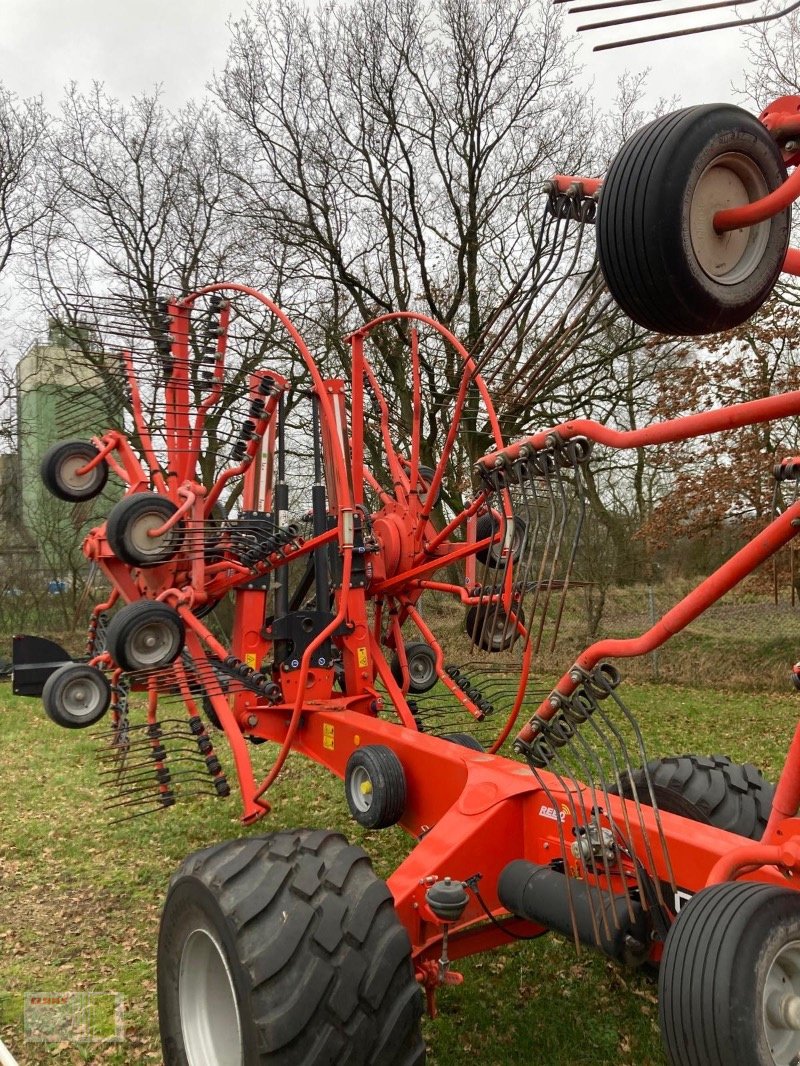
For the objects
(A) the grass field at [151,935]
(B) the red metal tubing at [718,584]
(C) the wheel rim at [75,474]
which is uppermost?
(C) the wheel rim at [75,474]

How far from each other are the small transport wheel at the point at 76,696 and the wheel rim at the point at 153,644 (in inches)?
61.3

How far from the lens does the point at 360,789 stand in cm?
404

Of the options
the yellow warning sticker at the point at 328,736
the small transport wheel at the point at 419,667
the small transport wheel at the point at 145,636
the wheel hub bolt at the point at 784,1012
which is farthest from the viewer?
the small transport wheel at the point at 419,667

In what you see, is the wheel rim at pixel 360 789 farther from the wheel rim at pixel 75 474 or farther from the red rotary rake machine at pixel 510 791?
the wheel rim at pixel 75 474

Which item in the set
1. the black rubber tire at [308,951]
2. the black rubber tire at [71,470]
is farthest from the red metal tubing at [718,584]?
the black rubber tire at [71,470]

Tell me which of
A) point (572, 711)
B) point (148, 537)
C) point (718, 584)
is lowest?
point (572, 711)

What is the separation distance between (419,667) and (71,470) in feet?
10.0

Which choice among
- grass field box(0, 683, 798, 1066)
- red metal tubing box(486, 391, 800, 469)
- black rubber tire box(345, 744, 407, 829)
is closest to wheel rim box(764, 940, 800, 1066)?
red metal tubing box(486, 391, 800, 469)

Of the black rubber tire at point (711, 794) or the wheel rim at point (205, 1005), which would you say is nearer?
the wheel rim at point (205, 1005)

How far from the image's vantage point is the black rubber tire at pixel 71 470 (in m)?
6.91

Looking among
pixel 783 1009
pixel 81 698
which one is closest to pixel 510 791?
pixel 783 1009

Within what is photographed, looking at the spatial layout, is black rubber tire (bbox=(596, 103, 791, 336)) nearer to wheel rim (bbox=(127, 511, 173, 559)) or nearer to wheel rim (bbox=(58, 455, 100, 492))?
wheel rim (bbox=(127, 511, 173, 559))

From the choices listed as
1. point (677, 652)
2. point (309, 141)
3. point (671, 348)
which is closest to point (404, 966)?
point (677, 652)

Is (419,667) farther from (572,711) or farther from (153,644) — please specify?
(572,711)
